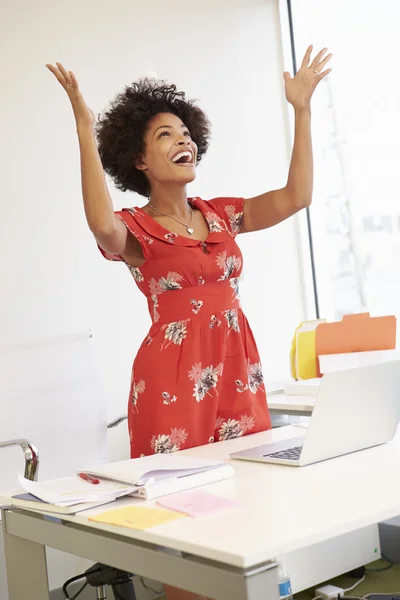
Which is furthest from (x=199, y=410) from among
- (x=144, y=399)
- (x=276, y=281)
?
(x=276, y=281)

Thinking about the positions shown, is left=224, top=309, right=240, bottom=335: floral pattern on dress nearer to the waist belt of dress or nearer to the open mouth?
the waist belt of dress

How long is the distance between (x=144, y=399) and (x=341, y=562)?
4.76 feet

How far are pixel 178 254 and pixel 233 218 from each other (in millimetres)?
289

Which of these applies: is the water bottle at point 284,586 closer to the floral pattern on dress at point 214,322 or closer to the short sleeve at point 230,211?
the floral pattern on dress at point 214,322

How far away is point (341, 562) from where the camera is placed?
2.93m

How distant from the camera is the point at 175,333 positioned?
75.4 inches

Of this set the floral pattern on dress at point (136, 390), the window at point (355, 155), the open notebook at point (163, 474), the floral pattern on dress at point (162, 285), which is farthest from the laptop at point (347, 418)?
the window at point (355, 155)

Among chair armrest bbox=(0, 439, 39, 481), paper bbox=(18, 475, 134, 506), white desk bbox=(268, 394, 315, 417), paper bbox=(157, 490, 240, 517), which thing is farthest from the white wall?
paper bbox=(157, 490, 240, 517)

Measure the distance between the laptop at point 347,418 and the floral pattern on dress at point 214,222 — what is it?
0.62 metres

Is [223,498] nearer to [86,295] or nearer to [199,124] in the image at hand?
[199,124]

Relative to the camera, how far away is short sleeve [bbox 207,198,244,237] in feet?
7.02

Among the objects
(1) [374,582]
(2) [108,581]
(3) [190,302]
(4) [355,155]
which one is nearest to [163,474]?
(2) [108,581]

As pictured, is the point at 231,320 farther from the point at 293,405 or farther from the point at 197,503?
the point at 197,503

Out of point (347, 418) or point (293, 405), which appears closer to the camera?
point (347, 418)
